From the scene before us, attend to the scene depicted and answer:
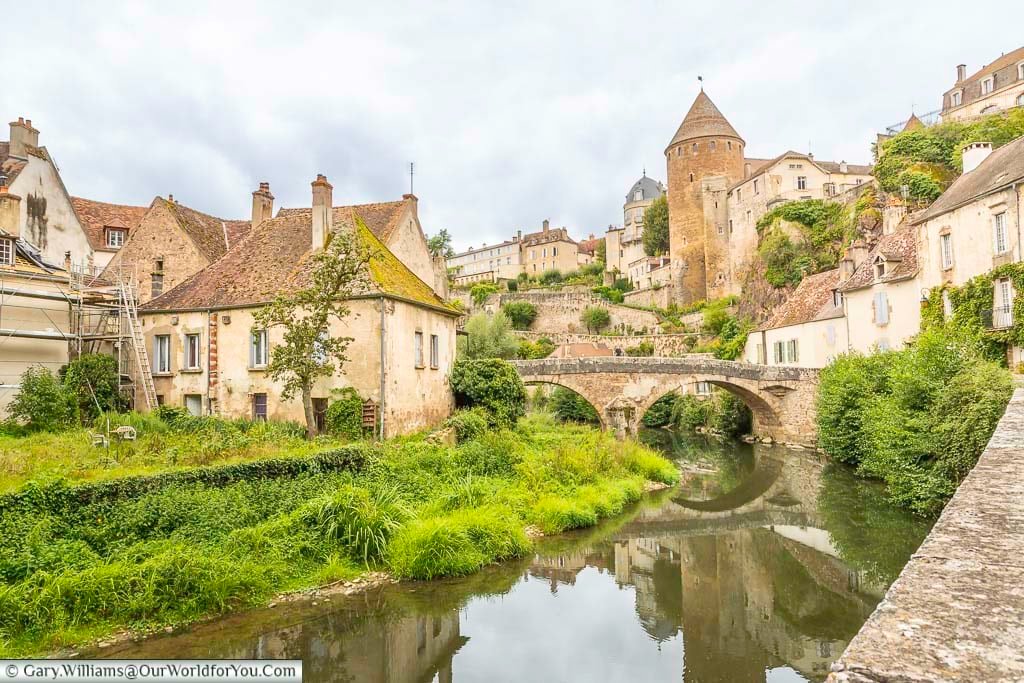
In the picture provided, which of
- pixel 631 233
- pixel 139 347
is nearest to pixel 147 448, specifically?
pixel 139 347

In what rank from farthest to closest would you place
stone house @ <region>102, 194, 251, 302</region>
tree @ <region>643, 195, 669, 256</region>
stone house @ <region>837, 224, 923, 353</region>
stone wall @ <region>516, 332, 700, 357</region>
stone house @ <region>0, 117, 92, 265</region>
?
tree @ <region>643, 195, 669, 256</region>
stone wall @ <region>516, 332, 700, 357</region>
stone house @ <region>837, 224, 923, 353</region>
stone house @ <region>0, 117, 92, 265</region>
stone house @ <region>102, 194, 251, 302</region>

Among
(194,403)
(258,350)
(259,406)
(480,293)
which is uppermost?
(480,293)

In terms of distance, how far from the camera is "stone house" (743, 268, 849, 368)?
2864 centimetres

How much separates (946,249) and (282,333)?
20.9m

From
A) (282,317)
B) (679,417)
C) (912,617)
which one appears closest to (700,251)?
(679,417)

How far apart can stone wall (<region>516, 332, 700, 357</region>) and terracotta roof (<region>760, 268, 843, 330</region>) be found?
1301 cm

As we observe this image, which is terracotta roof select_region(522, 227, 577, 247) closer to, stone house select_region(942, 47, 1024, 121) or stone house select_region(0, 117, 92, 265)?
stone house select_region(942, 47, 1024, 121)

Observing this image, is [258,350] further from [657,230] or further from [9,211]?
[657,230]

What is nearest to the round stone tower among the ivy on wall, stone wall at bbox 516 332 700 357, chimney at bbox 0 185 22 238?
stone wall at bbox 516 332 700 357

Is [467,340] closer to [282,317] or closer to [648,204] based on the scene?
[282,317]

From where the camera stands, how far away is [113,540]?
31.1 ft

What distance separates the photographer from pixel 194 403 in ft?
62.4

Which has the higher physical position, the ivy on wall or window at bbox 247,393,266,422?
the ivy on wall

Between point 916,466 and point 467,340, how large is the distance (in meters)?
24.8
